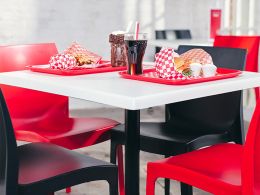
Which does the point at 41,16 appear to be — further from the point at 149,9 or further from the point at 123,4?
the point at 149,9

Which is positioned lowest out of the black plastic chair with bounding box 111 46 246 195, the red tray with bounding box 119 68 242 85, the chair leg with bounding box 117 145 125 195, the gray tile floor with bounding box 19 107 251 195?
the gray tile floor with bounding box 19 107 251 195

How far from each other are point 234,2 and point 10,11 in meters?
2.35

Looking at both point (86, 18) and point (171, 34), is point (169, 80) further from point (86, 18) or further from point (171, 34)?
point (86, 18)

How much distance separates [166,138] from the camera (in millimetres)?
2068

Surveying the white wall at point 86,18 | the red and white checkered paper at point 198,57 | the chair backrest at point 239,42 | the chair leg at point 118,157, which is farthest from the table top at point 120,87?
the white wall at point 86,18

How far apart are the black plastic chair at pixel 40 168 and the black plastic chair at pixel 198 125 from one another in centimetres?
43

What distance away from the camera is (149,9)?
577 cm

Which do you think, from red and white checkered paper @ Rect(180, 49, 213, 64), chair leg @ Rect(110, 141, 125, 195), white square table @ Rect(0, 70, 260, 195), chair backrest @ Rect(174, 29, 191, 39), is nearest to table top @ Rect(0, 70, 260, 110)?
white square table @ Rect(0, 70, 260, 195)

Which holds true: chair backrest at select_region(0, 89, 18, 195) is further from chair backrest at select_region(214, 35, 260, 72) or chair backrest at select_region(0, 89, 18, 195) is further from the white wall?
the white wall

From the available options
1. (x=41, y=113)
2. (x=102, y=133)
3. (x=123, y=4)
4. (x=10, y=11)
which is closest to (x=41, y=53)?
(x=41, y=113)

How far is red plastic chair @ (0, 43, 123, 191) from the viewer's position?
2188 millimetres

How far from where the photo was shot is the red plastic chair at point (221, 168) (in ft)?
4.47

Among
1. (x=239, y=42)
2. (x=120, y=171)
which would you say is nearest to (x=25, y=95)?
(x=120, y=171)

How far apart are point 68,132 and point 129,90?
28.0 inches
